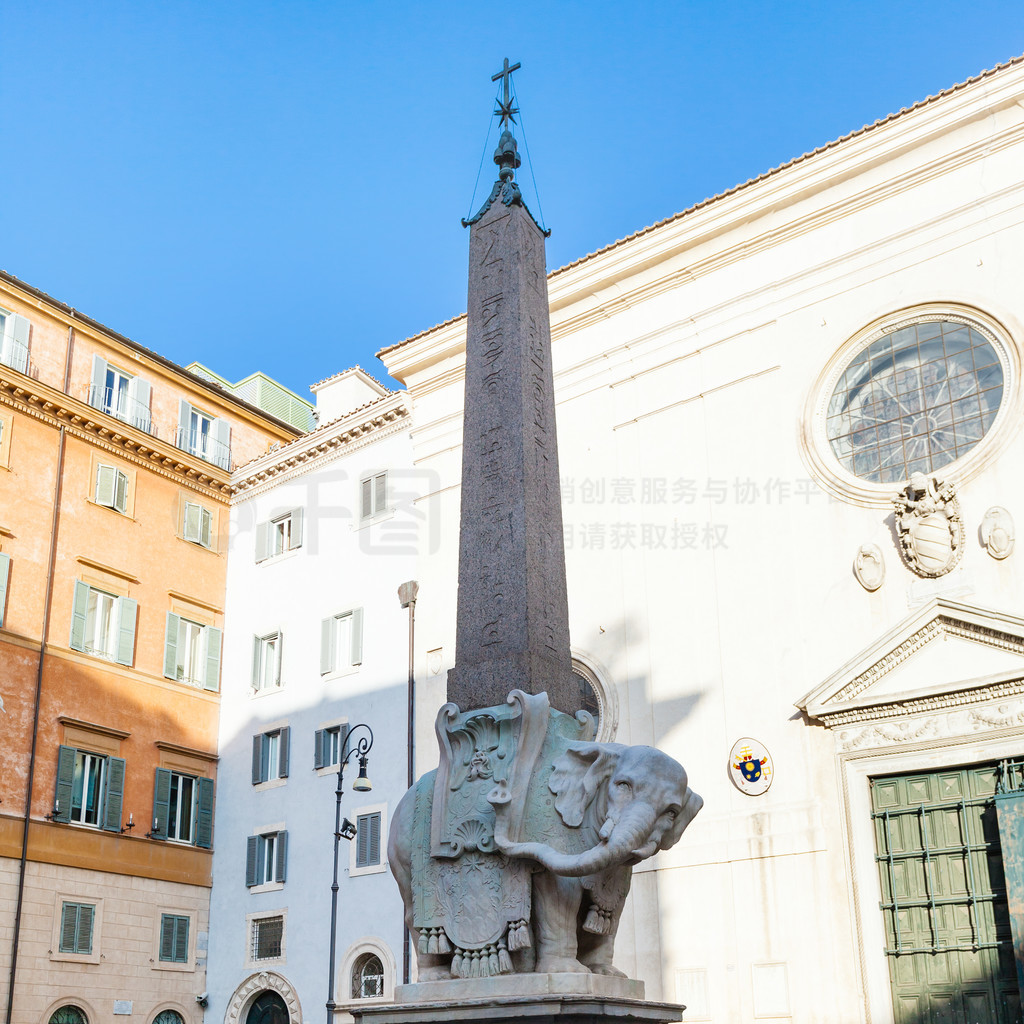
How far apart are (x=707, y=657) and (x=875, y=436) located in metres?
3.59

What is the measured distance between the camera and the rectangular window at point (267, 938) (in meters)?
20.2

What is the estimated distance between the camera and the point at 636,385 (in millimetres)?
18047

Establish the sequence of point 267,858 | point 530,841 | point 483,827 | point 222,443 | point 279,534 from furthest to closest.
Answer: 1. point 222,443
2. point 279,534
3. point 267,858
4. point 483,827
5. point 530,841

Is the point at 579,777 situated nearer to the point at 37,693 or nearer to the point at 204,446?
the point at 37,693

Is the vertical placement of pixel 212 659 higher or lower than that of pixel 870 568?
higher

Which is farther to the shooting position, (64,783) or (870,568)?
(64,783)

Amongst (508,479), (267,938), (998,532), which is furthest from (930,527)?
(267,938)

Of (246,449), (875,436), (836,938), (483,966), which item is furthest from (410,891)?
(246,449)

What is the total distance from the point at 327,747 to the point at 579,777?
1520cm

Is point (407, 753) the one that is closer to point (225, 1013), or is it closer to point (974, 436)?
point (225, 1013)

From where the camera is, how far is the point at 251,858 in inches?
834

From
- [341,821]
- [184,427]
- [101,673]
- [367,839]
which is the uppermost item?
[184,427]

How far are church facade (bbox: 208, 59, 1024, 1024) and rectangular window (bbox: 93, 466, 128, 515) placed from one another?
17.5 ft

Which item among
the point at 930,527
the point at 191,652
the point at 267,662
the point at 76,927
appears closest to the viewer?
the point at 930,527
